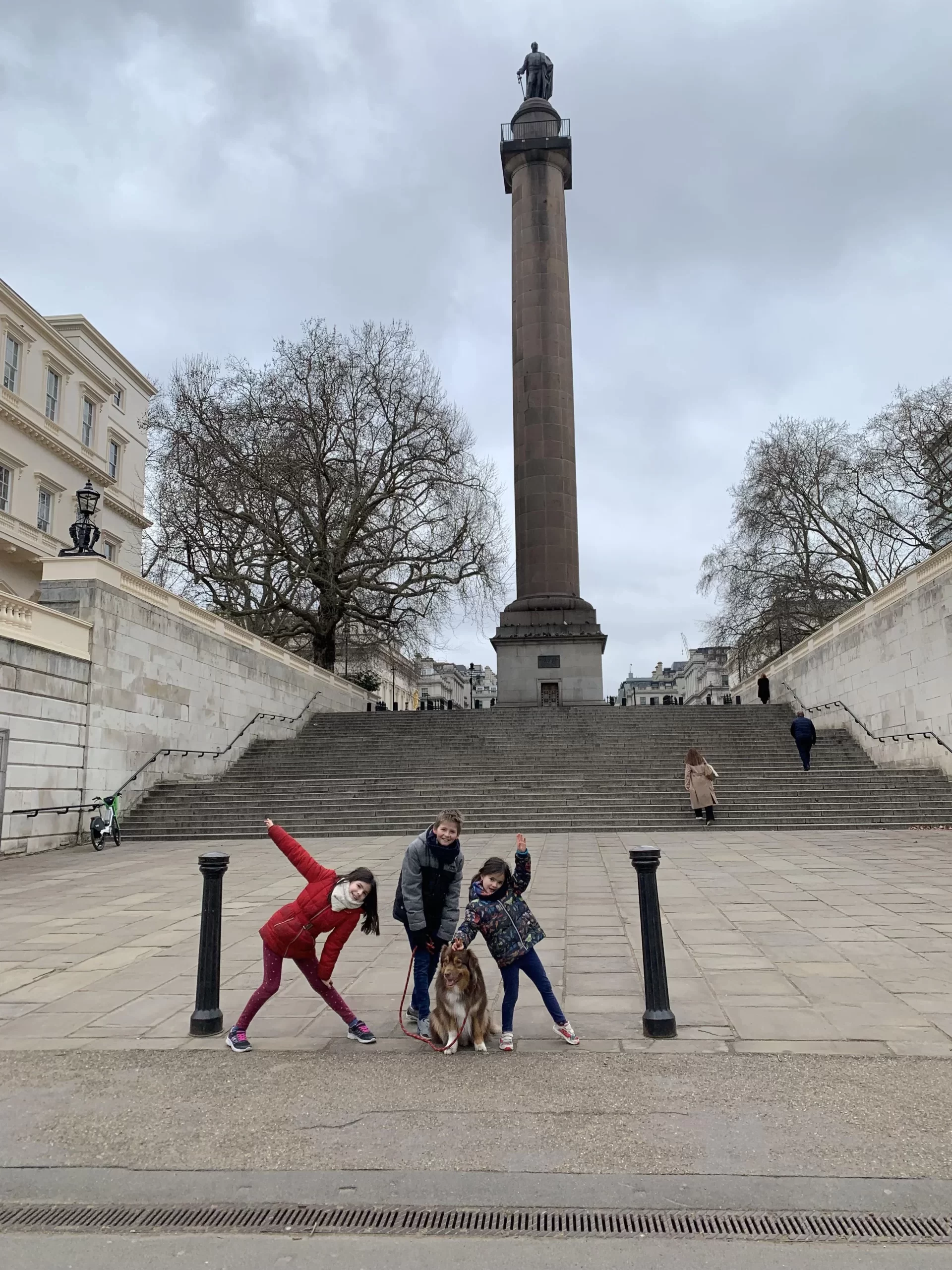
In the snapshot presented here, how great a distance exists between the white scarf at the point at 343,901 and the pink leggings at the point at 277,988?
372mm

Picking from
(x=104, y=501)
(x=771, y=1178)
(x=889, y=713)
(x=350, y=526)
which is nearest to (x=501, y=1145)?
(x=771, y=1178)

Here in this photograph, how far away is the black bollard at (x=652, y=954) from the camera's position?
4.68m

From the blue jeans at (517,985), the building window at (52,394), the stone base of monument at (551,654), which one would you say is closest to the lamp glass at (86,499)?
the blue jeans at (517,985)

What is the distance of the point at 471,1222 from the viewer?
2.88m

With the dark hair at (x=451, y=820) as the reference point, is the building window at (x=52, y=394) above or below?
above

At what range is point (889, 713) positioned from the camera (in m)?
19.6

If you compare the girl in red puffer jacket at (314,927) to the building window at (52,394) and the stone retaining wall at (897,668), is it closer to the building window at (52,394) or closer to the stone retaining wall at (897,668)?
the stone retaining wall at (897,668)

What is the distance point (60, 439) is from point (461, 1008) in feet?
106

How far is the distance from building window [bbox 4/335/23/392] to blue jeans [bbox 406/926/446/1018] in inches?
1182

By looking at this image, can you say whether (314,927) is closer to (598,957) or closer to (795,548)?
(598,957)

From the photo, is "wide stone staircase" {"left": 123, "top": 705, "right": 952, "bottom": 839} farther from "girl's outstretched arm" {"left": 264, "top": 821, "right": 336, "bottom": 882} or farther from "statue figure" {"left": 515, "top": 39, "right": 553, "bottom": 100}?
"statue figure" {"left": 515, "top": 39, "right": 553, "bottom": 100}

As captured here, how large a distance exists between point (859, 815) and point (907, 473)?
23.3m

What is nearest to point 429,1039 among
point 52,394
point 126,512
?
point 52,394

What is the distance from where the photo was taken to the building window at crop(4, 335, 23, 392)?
28516 millimetres
